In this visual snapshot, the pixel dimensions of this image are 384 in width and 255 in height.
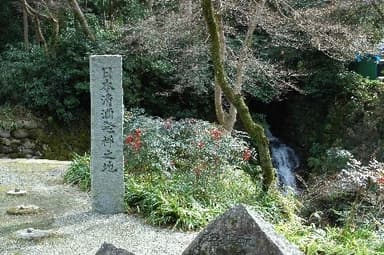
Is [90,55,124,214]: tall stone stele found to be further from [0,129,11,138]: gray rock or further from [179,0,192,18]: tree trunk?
[0,129,11,138]: gray rock

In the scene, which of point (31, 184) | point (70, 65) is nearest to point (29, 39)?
point (70, 65)

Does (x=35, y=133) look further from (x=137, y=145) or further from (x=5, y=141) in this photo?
(x=137, y=145)

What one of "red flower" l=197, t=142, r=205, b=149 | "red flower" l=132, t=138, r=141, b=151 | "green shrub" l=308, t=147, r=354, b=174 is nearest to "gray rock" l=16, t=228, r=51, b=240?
"red flower" l=132, t=138, r=141, b=151

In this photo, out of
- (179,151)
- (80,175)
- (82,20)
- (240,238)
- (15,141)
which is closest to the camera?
(240,238)

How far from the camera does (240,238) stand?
268 cm

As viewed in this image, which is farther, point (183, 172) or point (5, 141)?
point (5, 141)

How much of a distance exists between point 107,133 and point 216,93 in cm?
436

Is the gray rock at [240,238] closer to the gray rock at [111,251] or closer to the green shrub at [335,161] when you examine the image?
the gray rock at [111,251]

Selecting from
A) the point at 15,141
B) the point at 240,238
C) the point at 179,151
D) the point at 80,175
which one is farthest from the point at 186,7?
the point at 240,238

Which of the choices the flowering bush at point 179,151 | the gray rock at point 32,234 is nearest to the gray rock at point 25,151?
the flowering bush at point 179,151

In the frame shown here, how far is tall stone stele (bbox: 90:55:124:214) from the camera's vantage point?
6.06 meters

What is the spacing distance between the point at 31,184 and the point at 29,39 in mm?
7983

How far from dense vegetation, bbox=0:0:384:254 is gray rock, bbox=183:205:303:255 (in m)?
2.76

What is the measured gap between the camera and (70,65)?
12.6m
